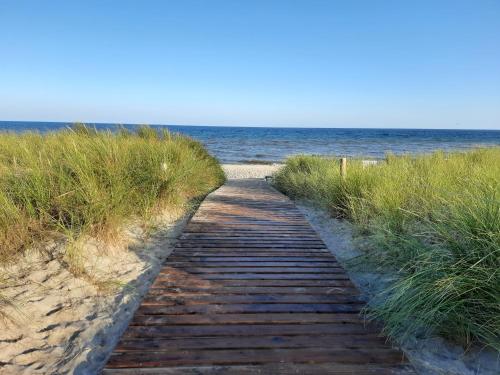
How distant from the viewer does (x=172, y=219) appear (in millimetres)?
5367

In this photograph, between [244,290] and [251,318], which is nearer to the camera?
[251,318]

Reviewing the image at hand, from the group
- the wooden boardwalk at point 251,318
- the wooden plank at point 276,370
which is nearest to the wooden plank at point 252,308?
the wooden boardwalk at point 251,318

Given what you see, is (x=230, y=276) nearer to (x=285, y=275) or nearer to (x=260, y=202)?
(x=285, y=275)

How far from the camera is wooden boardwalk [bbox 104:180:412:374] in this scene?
1908mm

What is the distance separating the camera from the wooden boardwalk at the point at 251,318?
75.1 inches

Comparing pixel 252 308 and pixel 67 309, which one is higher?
pixel 252 308

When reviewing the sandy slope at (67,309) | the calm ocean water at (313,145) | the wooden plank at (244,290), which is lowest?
the sandy slope at (67,309)

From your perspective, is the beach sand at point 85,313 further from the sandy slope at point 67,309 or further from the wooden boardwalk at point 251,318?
the wooden boardwalk at point 251,318

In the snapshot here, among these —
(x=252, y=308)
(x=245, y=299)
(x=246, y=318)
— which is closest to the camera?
(x=246, y=318)

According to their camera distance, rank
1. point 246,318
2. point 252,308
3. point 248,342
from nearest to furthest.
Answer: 1. point 248,342
2. point 246,318
3. point 252,308

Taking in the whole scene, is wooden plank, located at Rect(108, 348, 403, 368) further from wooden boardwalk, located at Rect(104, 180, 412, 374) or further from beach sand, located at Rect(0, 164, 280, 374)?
beach sand, located at Rect(0, 164, 280, 374)

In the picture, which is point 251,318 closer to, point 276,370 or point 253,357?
point 253,357

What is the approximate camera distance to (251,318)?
7.79 ft

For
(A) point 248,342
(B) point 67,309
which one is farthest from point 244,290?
(B) point 67,309
